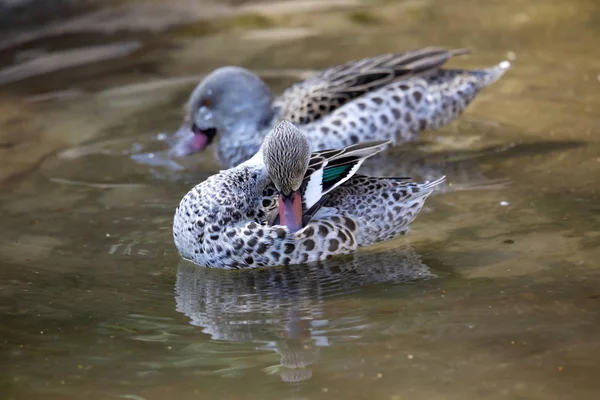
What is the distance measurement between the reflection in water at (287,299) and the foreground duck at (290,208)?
0.34 feet

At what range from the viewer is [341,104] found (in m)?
9.01

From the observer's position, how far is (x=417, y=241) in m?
7.14

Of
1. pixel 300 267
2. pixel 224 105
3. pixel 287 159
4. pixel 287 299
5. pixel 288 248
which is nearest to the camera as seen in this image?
pixel 287 299

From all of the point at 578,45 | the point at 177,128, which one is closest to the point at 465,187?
the point at 177,128

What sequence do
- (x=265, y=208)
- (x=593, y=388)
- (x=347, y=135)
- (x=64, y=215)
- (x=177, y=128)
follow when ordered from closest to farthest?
(x=593, y=388)
(x=265, y=208)
(x=64, y=215)
(x=347, y=135)
(x=177, y=128)

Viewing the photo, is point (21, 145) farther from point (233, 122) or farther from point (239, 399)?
point (239, 399)

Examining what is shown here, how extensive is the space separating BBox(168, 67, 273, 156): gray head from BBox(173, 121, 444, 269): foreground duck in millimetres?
2152

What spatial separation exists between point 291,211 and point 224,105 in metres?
2.89

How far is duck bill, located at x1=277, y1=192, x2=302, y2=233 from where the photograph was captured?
664cm

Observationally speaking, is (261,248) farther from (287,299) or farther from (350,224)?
(350,224)

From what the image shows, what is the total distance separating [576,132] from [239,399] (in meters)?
4.90

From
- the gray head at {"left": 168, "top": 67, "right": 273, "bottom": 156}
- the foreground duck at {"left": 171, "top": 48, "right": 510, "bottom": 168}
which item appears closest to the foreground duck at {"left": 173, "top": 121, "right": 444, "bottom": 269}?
the foreground duck at {"left": 171, "top": 48, "right": 510, "bottom": 168}

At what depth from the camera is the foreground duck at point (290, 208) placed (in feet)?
21.9

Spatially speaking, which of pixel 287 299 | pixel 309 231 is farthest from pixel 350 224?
pixel 287 299
